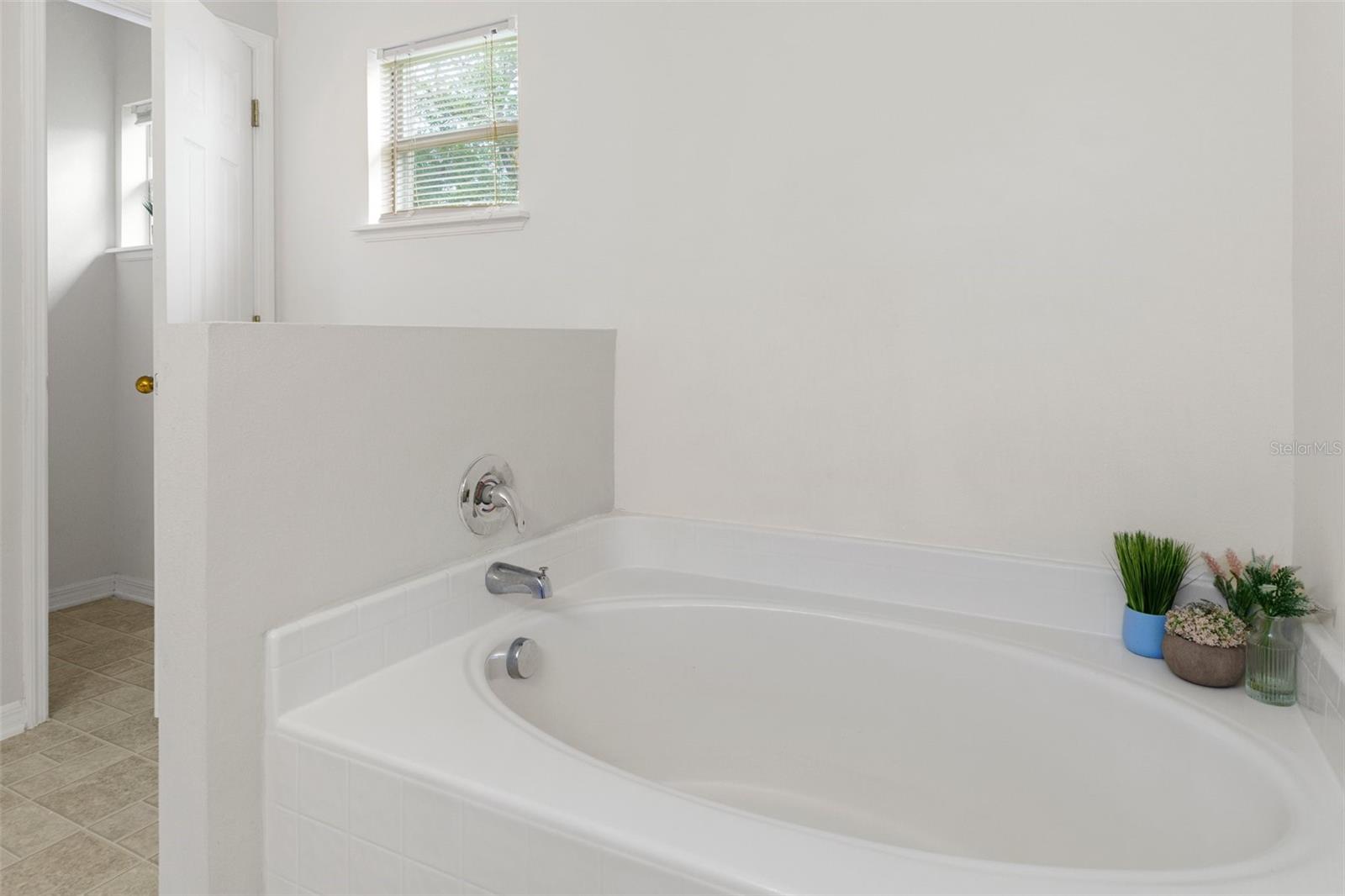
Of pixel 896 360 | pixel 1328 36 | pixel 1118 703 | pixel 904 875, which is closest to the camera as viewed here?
pixel 904 875

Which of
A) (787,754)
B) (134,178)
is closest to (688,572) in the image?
(787,754)

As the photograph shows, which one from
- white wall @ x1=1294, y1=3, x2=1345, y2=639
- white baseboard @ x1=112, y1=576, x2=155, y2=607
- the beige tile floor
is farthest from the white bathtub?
white baseboard @ x1=112, y1=576, x2=155, y2=607

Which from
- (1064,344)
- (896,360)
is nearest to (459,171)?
(896,360)

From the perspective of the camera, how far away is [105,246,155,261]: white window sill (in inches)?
136

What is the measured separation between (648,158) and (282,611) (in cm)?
148

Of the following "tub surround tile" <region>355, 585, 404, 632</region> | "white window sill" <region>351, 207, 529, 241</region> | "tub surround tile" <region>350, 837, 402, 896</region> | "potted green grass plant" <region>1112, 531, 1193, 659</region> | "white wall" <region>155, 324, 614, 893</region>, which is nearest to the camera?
"tub surround tile" <region>350, 837, 402, 896</region>

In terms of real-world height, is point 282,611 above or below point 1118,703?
above

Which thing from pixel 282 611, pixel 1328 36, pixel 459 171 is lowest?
pixel 282 611

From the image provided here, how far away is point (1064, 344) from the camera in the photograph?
5.75ft

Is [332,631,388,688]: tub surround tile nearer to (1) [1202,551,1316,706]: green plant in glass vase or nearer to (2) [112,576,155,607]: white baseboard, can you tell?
(1) [1202,551,1316,706]: green plant in glass vase

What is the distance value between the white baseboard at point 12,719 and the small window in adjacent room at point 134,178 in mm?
2119

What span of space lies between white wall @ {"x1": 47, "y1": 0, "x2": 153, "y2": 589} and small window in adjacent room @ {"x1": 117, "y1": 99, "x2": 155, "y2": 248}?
4cm

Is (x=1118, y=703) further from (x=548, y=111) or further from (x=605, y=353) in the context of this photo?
(x=548, y=111)

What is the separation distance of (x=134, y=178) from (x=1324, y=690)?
14.6 ft
